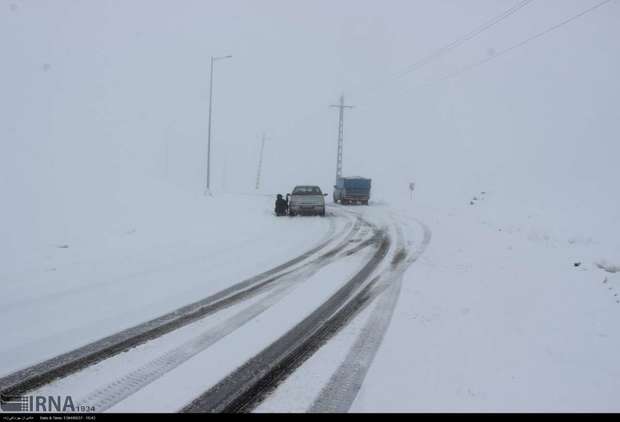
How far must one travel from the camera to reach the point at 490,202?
1296 inches

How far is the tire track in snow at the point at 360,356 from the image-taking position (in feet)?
13.4

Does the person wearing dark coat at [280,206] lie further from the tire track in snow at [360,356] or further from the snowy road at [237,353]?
the tire track in snow at [360,356]

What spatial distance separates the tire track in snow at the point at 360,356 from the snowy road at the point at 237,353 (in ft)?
0.04

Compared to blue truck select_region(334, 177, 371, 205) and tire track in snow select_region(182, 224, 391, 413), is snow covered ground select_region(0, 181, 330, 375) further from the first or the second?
blue truck select_region(334, 177, 371, 205)

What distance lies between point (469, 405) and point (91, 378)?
3.98 metres

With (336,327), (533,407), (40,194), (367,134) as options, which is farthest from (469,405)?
(367,134)

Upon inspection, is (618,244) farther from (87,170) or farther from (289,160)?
(289,160)

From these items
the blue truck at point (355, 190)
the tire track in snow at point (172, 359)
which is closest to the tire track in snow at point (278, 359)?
the tire track in snow at point (172, 359)

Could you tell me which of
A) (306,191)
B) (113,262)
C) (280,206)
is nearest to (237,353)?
(113,262)

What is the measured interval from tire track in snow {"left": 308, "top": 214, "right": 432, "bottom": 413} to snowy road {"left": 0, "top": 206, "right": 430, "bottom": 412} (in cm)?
1

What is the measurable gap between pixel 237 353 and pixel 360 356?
1.54 meters

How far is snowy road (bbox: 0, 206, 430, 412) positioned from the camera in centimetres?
419

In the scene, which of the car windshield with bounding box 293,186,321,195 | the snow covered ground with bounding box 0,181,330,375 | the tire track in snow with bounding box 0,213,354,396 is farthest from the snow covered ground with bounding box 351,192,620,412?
the car windshield with bounding box 293,186,321,195

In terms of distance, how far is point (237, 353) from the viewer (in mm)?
5246
